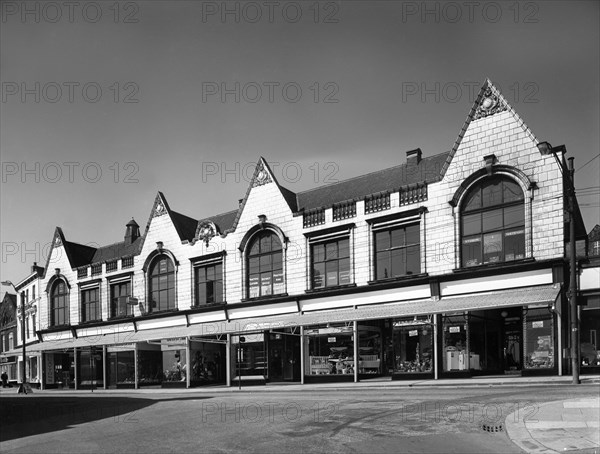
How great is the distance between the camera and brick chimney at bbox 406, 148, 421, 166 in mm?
32438

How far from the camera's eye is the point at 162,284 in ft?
132

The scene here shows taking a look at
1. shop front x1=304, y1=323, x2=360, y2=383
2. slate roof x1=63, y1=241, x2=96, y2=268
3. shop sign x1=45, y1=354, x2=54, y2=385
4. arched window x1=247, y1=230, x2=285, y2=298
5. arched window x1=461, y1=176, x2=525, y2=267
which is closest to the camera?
arched window x1=461, y1=176, x2=525, y2=267

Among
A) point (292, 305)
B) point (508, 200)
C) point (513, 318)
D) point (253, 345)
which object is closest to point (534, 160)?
point (508, 200)

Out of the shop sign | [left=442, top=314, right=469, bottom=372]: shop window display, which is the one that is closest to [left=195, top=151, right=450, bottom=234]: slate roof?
[left=442, top=314, right=469, bottom=372]: shop window display

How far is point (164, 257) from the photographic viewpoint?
40188mm

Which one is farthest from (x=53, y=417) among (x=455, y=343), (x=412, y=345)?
(x=455, y=343)

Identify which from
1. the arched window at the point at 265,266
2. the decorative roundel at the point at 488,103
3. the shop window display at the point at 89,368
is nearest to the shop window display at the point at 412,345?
the arched window at the point at 265,266

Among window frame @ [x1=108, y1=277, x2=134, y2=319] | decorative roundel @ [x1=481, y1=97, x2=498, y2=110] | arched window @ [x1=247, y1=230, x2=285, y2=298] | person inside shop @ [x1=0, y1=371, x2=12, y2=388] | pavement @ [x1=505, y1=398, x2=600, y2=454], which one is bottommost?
person inside shop @ [x1=0, y1=371, x2=12, y2=388]

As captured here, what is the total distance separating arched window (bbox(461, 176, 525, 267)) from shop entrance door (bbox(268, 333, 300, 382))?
10638 millimetres

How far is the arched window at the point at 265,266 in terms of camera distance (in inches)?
1329

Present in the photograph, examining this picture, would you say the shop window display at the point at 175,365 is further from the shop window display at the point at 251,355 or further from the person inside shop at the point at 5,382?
the person inside shop at the point at 5,382

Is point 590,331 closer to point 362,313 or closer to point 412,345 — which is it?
point 412,345

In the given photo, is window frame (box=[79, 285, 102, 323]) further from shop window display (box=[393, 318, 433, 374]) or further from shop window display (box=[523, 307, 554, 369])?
shop window display (box=[523, 307, 554, 369])

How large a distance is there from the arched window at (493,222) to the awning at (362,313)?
66.8 inches
